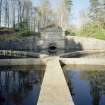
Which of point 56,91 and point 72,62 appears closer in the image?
point 56,91

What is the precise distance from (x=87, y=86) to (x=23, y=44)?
29.4 meters

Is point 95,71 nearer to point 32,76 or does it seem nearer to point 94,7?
point 32,76

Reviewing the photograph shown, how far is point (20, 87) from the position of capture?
37.8 ft

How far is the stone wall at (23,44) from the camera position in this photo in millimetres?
38394

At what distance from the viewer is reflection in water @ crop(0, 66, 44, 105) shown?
9297mm

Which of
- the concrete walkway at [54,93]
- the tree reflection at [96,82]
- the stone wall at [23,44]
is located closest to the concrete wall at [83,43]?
the stone wall at [23,44]

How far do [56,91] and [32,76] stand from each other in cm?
630

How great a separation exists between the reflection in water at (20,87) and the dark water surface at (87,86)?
167 cm

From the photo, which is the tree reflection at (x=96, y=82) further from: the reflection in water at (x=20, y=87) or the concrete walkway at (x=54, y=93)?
the reflection in water at (x=20, y=87)

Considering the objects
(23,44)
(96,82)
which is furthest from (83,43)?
(96,82)

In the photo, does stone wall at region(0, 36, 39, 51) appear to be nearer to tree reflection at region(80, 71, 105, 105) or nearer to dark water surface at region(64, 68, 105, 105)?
dark water surface at region(64, 68, 105, 105)

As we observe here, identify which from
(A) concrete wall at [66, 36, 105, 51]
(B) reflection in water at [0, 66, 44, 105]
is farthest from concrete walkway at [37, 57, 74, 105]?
(A) concrete wall at [66, 36, 105, 51]

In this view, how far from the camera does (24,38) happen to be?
4016cm

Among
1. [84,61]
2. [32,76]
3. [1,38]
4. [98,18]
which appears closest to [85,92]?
[32,76]
